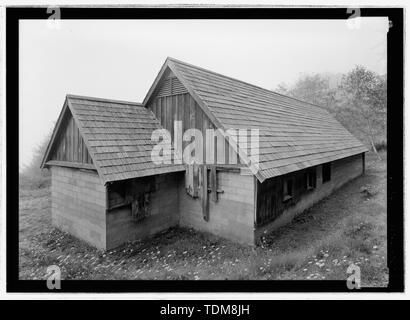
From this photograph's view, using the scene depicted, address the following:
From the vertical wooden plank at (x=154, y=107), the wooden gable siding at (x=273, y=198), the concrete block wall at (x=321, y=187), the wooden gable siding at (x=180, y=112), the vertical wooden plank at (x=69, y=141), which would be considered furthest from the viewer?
the vertical wooden plank at (x=154, y=107)

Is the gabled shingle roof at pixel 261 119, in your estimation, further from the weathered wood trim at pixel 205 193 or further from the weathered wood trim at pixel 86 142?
the weathered wood trim at pixel 86 142

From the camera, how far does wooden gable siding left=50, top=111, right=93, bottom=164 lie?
7.96 meters

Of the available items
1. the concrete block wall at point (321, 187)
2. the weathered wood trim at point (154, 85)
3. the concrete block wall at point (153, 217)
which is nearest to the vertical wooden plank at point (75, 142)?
the concrete block wall at point (153, 217)

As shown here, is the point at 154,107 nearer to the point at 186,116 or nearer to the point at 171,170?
the point at 186,116

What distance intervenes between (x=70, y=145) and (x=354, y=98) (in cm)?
2374

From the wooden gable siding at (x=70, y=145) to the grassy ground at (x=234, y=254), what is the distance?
2.78 m

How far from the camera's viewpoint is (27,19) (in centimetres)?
418

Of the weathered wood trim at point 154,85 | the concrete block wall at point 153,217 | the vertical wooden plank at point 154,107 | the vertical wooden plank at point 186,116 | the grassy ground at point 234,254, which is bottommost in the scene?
the grassy ground at point 234,254

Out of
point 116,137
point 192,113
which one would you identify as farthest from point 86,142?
point 192,113

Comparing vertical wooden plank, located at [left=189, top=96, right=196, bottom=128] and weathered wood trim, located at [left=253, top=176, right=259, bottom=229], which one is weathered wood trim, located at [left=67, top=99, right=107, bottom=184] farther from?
weathered wood trim, located at [left=253, top=176, right=259, bottom=229]

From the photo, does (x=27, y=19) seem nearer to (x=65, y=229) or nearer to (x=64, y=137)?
(x=64, y=137)

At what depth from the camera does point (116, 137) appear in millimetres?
8219

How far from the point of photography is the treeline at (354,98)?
1564 centimetres

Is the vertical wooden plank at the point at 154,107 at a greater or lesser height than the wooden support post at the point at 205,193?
greater
